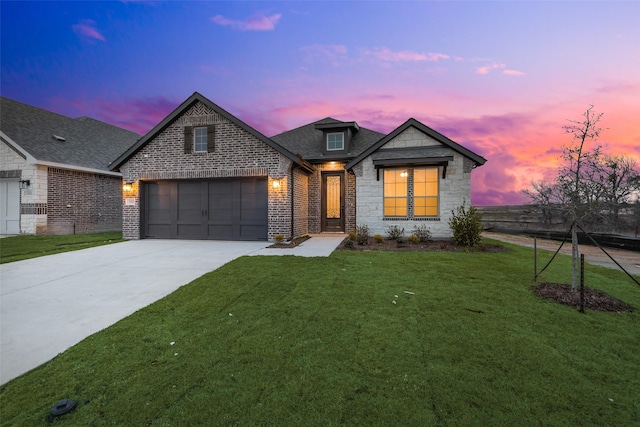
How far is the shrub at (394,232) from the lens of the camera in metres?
11.6

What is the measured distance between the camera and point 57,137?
16.2 meters

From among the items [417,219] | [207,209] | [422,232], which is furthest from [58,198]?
[422,232]

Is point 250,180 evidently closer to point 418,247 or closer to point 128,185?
point 128,185

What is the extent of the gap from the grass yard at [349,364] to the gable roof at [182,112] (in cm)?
749

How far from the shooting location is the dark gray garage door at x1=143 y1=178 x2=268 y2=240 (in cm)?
1211

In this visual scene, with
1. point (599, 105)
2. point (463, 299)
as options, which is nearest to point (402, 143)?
point (599, 105)

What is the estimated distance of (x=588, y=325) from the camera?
375cm

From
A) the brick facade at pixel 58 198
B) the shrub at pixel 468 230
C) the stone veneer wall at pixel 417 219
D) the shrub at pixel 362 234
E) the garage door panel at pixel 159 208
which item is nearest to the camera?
the shrub at pixel 468 230

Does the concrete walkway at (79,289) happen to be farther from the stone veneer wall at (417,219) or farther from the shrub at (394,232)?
the stone veneer wall at (417,219)

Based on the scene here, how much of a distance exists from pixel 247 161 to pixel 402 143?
6.62 m

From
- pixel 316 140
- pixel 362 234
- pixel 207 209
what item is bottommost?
pixel 362 234

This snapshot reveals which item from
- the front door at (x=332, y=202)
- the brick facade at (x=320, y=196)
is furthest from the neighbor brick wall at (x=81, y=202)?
the front door at (x=332, y=202)

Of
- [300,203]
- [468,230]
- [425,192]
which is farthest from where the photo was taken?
[300,203]

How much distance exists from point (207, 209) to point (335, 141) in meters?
7.15
